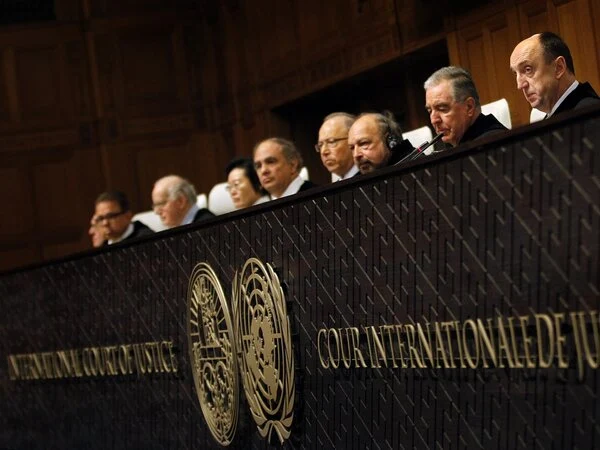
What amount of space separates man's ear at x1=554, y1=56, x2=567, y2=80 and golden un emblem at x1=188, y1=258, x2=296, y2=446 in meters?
1.27

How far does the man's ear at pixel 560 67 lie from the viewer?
4488 millimetres

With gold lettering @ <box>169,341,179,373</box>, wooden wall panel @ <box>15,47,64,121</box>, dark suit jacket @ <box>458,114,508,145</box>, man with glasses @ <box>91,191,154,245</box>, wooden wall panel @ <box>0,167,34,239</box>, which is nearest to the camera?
dark suit jacket @ <box>458,114,508,145</box>

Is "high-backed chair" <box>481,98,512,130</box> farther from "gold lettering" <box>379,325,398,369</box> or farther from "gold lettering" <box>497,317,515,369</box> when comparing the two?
"gold lettering" <box>497,317,515,369</box>

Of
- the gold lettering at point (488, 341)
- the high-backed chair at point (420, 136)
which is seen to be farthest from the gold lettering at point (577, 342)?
the high-backed chair at point (420, 136)

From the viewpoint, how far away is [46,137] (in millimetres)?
10836

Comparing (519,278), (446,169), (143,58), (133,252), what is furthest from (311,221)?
(143,58)

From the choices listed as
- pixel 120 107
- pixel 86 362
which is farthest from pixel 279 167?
pixel 120 107

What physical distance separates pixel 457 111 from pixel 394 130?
0.69 m

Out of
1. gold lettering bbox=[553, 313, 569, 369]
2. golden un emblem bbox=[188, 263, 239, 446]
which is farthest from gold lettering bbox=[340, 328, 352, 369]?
gold lettering bbox=[553, 313, 569, 369]

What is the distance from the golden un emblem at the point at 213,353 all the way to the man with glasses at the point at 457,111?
1.04m

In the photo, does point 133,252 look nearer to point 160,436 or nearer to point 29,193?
point 160,436

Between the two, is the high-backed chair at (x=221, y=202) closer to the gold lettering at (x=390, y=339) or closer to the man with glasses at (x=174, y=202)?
the man with glasses at (x=174, y=202)

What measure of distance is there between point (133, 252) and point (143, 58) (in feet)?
19.3

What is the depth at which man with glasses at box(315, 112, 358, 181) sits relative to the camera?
5.97m
